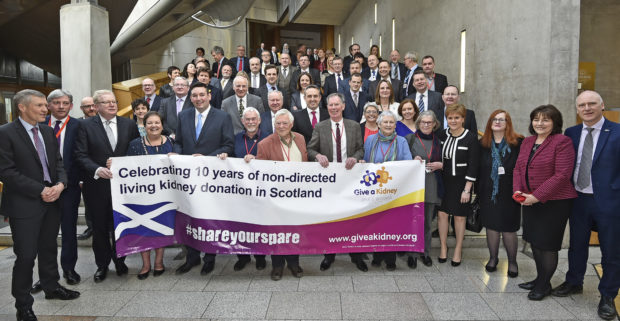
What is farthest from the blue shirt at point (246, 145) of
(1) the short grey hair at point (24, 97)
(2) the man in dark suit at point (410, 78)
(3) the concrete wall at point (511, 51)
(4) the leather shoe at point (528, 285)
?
(3) the concrete wall at point (511, 51)

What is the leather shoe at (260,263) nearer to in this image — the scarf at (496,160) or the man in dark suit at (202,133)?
the man in dark suit at (202,133)

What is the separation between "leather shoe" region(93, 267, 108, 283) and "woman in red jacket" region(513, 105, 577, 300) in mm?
4077

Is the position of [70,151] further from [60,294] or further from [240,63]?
[240,63]

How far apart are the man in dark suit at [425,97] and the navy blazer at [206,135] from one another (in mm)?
2632

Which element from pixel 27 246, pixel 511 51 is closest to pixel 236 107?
pixel 27 246

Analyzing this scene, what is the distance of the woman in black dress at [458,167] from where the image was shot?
4031 mm

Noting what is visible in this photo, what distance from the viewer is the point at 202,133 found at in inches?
163

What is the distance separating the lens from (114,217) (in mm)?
3840

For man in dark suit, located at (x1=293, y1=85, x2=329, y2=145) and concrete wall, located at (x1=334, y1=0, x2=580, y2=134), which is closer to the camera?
man in dark suit, located at (x1=293, y1=85, x2=329, y2=145)

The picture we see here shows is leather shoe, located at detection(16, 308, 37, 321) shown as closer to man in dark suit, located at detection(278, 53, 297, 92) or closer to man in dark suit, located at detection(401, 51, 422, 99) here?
man in dark suit, located at detection(278, 53, 297, 92)

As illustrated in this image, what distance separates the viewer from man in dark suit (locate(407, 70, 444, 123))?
533 cm

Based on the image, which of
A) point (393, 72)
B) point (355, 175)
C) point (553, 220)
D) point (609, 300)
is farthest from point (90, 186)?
point (393, 72)

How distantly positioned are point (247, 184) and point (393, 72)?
4.73m

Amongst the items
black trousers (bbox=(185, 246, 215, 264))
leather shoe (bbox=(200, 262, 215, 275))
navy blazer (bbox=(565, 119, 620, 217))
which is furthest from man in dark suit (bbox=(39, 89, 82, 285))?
navy blazer (bbox=(565, 119, 620, 217))
